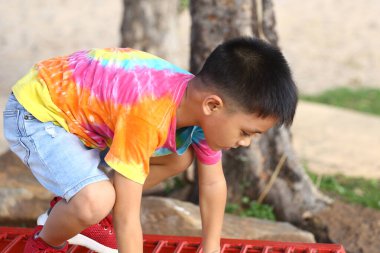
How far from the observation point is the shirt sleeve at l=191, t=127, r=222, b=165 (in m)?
3.12

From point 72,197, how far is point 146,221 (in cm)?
125

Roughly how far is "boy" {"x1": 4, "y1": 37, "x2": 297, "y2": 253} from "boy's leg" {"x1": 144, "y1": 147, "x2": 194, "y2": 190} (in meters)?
0.10

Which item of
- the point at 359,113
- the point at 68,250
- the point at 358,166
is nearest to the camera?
the point at 68,250

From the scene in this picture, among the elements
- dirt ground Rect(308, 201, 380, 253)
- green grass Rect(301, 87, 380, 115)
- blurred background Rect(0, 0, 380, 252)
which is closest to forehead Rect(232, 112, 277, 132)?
dirt ground Rect(308, 201, 380, 253)

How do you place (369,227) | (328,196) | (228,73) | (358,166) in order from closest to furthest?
(228,73) → (369,227) → (328,196) → (358,166)

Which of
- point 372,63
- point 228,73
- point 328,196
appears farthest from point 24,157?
point 372,63

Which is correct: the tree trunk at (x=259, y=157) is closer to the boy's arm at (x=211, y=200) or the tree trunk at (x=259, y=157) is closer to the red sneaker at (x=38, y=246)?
the boy's arm at (x=211, y=200)

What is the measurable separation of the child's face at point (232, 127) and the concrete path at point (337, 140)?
331 cm

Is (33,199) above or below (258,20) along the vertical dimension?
below

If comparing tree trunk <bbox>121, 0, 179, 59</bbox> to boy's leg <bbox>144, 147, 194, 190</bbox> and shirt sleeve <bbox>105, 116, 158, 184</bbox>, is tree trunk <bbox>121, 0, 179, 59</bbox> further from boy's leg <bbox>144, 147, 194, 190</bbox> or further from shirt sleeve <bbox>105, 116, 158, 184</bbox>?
shirt sleeve <bbox>105, 116, 158, 184</bbox>

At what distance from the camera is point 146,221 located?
4.05m

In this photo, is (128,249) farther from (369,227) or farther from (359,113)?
(359,113)

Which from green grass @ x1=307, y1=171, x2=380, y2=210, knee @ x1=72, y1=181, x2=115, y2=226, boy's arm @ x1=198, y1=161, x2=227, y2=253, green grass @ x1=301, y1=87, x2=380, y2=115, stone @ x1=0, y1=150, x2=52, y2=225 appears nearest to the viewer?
knee @ x1=72, y1=181, x2=115, y2=226

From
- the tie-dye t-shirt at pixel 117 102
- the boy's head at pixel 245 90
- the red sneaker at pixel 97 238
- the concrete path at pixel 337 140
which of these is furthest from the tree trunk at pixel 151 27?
the boy's head at pixel 245 90
